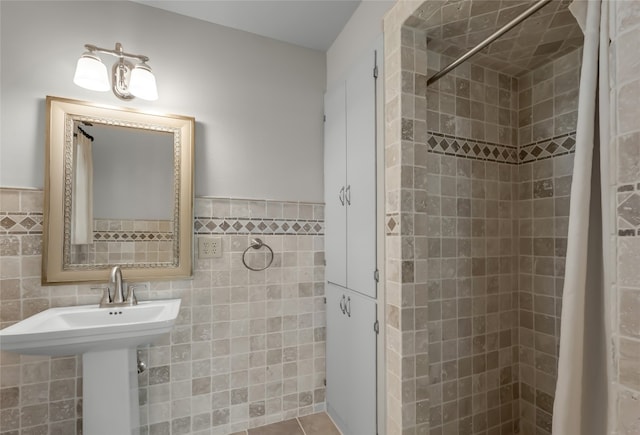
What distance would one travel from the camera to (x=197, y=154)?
178 cm

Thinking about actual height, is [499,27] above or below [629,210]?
above

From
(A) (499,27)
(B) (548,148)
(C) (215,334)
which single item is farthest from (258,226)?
(B) (548,148)

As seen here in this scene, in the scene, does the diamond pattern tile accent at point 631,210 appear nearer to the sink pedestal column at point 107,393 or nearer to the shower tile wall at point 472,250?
the shower tile wall at point 472,250

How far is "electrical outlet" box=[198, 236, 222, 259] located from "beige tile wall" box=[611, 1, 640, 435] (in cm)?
172

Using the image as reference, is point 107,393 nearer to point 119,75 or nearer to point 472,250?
point 119,75

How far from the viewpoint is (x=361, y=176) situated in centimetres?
158

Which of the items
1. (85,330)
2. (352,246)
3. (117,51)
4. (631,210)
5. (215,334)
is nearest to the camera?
(631,210)

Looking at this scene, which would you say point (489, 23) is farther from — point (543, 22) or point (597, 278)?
point (597, 278)

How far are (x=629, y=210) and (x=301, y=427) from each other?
198cm

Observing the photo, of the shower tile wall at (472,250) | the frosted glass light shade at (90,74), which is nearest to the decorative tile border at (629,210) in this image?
the shower tile wall at (472,250)

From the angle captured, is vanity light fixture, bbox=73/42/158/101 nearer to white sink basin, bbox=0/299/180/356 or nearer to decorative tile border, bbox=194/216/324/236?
decorative tile border, bbox=194/216/324/236

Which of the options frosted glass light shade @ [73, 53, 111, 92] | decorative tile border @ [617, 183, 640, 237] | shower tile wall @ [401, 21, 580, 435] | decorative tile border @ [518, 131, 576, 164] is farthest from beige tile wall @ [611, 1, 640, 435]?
frosted glass light shade @ [73, 53, 111, 92]

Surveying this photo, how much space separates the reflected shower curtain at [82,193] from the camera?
60.7 inches

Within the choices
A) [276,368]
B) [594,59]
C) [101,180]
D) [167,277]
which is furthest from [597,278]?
[101,180]
